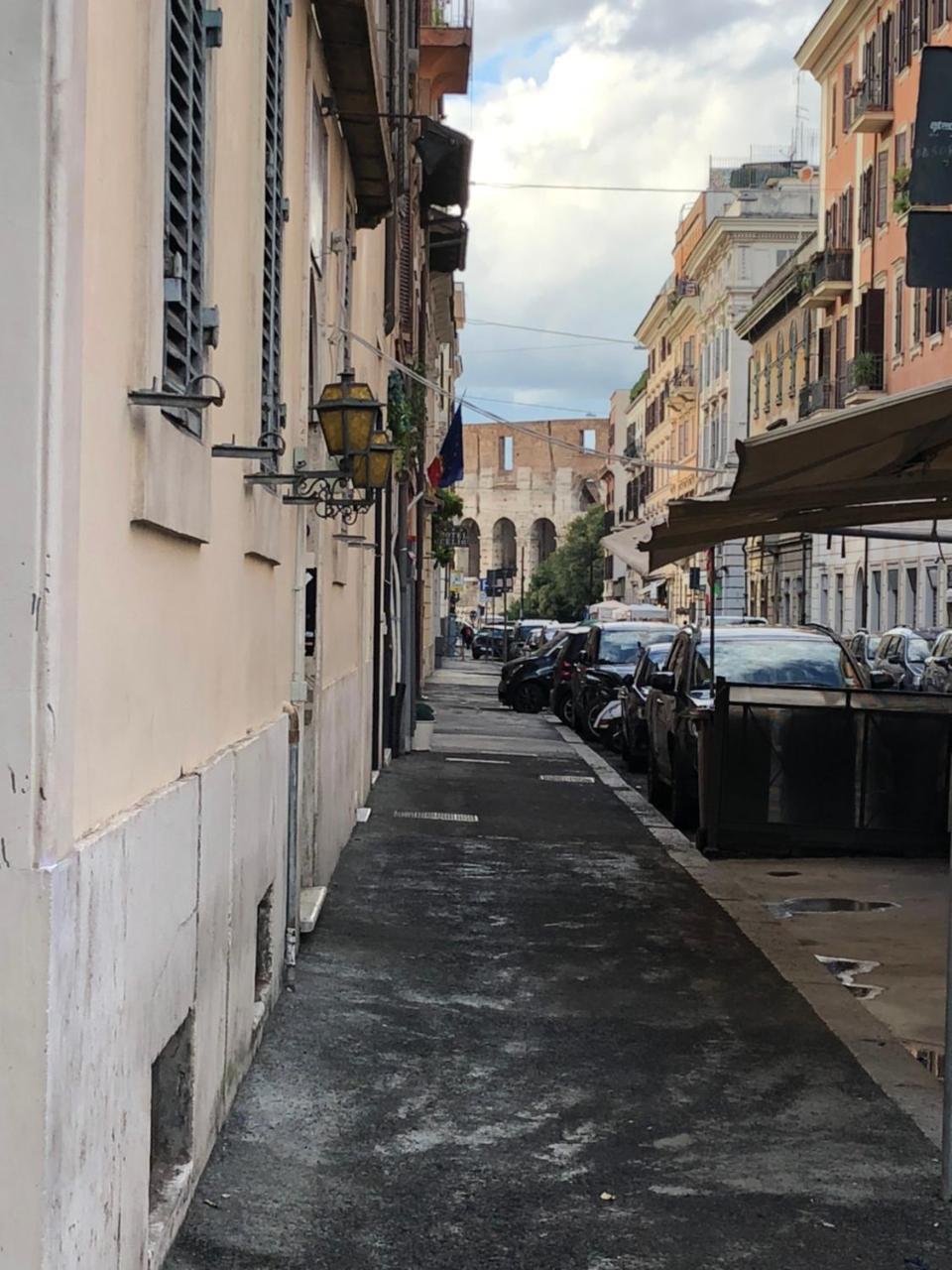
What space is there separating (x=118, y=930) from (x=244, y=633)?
8.79 ft

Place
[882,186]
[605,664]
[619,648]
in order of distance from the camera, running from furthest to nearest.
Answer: [882,186]
[619,648]
[605,664]

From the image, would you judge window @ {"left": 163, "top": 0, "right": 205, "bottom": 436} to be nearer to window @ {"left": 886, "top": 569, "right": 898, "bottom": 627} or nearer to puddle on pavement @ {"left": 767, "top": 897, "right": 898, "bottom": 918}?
puddle on pavement @ {"left": 767, "top": 897, "right": 898, "bottom": 918}

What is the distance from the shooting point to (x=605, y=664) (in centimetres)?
2761

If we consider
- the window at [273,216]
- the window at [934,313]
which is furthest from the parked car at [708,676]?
the window at [934,313]

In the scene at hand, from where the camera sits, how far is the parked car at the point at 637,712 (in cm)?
2105

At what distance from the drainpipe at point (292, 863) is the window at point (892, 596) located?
4203cm

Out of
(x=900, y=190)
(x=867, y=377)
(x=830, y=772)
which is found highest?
(x=900, y=190)

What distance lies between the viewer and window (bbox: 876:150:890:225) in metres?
49.8

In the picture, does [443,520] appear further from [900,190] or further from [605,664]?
[605,664]

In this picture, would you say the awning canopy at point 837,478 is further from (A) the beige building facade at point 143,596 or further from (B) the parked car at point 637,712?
(B) the parked car at point 637,712

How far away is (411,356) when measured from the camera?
24453mm

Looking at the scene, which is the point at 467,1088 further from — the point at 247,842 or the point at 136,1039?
the point at 136,1039

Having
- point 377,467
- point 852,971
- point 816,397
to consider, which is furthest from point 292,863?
point 816,397

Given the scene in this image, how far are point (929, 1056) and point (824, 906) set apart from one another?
3.69 metres
